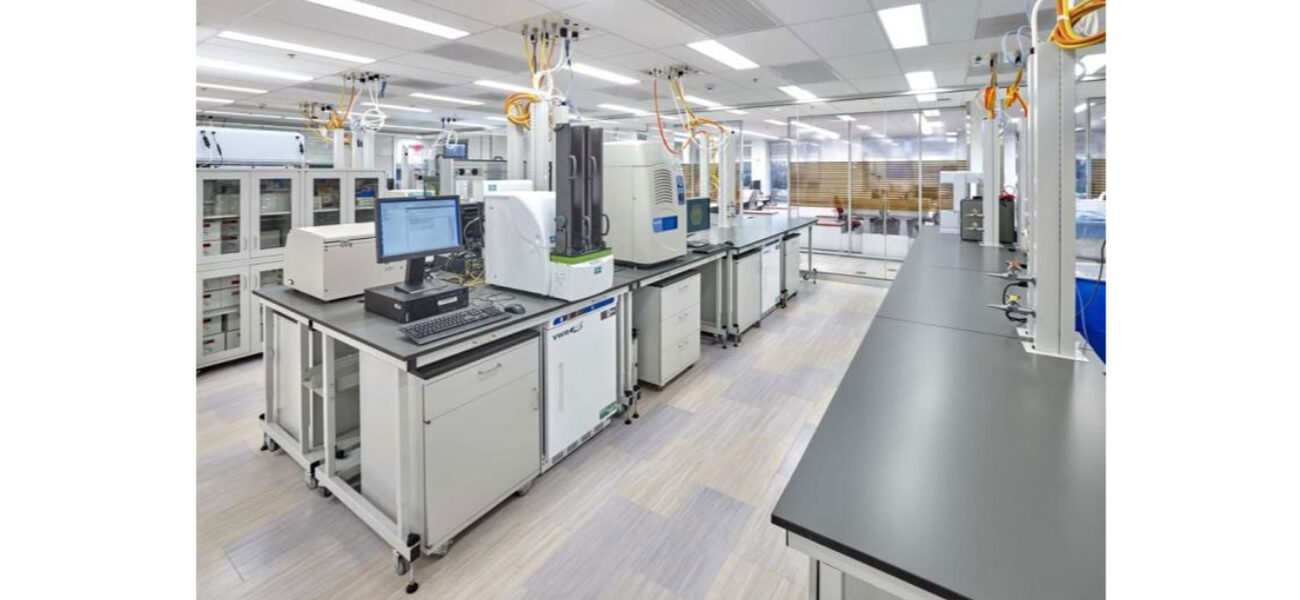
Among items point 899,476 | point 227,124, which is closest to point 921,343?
point 899,476

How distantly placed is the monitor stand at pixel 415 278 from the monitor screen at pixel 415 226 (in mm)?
59

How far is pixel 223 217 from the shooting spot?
409 cm

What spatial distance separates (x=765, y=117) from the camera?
8.52 m

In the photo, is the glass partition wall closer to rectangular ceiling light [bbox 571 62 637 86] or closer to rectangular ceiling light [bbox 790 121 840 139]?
rectangular ceiling light [bbox 790 121 840 139]

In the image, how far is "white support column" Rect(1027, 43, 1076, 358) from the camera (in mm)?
1641

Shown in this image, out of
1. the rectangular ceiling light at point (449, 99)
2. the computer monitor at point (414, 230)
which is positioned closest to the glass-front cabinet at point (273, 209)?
the computer monitor at point (414, 230)

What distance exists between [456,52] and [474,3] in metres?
1.35

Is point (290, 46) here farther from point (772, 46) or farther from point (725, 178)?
point (725, 178)

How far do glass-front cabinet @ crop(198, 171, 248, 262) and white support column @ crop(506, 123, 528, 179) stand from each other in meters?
2.28

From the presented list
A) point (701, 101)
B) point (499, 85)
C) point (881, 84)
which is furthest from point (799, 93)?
point (499, 85)

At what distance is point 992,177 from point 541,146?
3.22 meters

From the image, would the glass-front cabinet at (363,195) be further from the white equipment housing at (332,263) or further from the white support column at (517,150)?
the white equipment housing at (332,263)

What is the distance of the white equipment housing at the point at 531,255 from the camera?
8.23 ft
